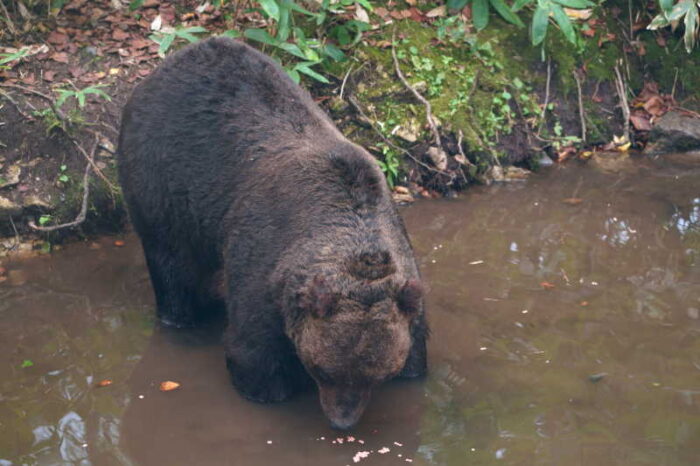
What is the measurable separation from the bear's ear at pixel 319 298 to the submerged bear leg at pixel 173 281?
2.02 m

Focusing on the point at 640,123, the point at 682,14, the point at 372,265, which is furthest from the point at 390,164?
the point at 372,265

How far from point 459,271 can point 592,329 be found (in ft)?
4.18

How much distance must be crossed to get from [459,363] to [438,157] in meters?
3.18

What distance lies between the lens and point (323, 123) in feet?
18.6

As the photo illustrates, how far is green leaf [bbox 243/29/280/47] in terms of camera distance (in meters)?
7.68

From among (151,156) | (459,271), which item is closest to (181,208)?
(151,156)

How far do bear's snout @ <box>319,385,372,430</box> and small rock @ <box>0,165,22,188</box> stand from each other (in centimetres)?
401

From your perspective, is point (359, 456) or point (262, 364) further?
point (262, 364)

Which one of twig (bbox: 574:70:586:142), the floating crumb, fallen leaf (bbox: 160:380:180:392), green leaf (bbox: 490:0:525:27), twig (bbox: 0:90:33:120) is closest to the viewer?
the floating crumb

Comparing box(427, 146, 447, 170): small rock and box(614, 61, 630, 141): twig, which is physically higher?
box(614, 61, 630, 141): twig

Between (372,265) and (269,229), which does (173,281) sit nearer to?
(269,229)

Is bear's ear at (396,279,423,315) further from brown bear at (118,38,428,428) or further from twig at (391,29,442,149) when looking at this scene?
twig at (391,29,442,149)

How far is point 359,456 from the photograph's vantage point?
4.78m

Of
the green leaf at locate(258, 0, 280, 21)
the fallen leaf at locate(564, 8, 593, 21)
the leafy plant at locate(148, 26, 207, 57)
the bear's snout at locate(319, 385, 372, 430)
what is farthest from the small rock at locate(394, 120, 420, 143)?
the bear's snout at locate(319, 385, 372, 430)
